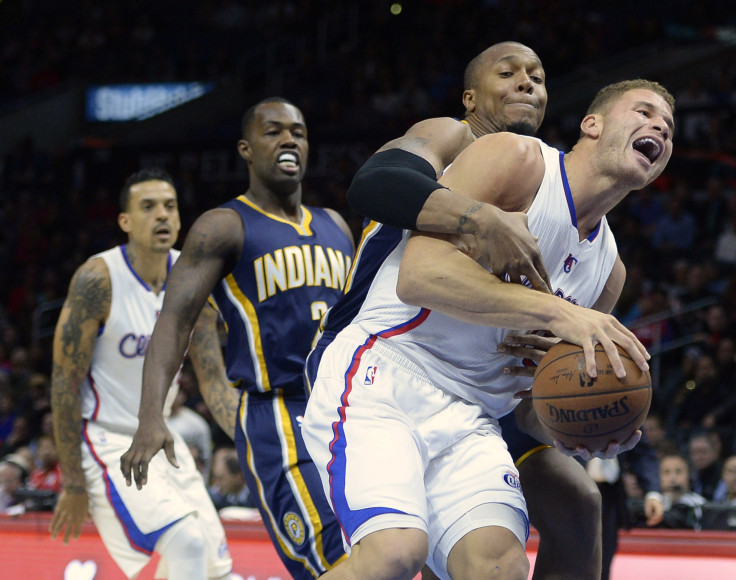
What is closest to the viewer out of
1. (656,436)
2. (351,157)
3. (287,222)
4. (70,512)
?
(287,222)

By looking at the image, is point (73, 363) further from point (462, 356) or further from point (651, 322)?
point (651, 322)

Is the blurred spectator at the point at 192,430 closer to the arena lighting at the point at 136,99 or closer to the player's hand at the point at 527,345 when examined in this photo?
the player's hand at the point at 527,345

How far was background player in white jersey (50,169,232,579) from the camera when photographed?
13.4ft

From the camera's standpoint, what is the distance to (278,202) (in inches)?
157

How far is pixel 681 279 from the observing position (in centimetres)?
871

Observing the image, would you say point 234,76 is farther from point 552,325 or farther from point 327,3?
point 552,325

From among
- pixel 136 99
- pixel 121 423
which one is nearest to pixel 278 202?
pixel 121 423

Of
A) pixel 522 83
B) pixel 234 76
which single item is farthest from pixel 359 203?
pixel 234 76

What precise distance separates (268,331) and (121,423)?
45.8 inches

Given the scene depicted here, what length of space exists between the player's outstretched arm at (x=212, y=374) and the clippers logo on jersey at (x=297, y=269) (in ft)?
2.03

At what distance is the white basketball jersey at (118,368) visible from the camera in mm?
4414

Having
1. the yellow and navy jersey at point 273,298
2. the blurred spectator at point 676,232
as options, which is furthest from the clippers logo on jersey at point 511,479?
the blurred spectator at point 676,232

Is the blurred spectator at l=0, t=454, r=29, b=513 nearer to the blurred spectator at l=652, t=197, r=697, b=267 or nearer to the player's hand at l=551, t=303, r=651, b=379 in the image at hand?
the player's hand at l=551, t=303, r=651, b=379

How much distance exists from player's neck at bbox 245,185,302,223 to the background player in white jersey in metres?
0.78
